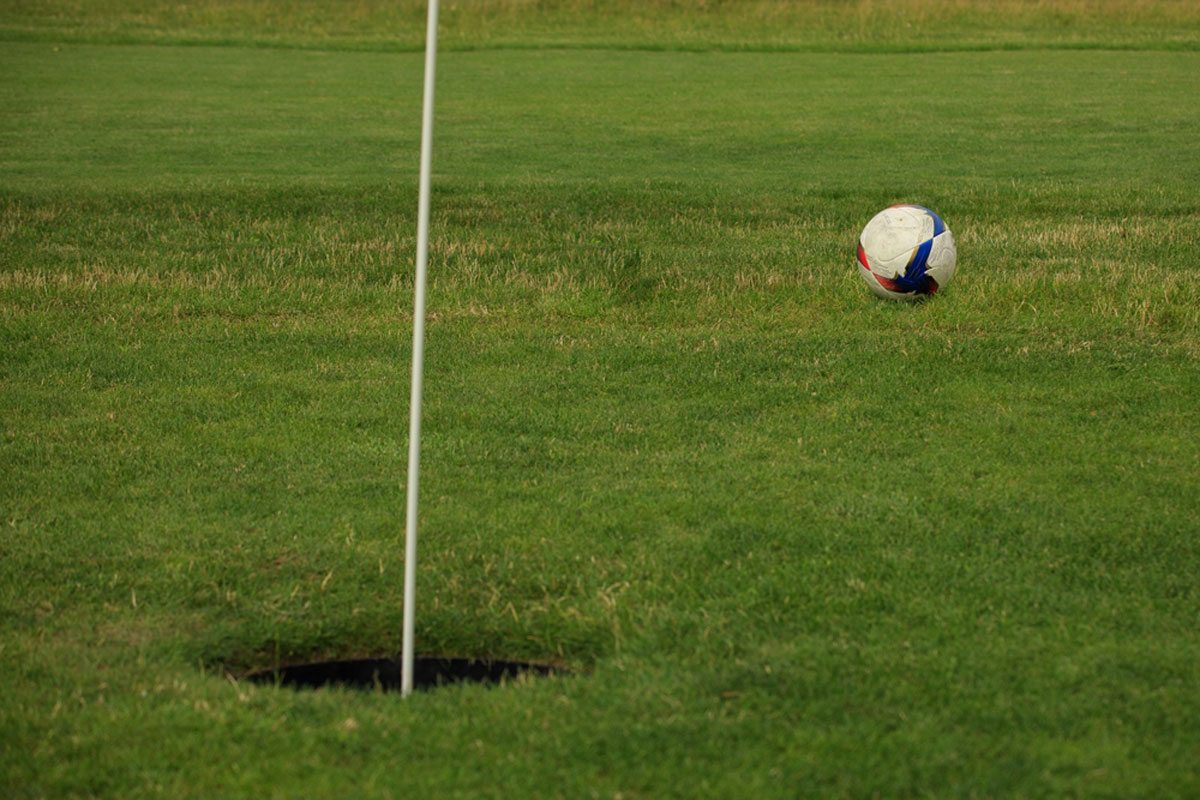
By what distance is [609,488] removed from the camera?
530cm

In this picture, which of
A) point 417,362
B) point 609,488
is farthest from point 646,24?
point 417,362

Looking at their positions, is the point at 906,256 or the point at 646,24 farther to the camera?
the point at 646,24

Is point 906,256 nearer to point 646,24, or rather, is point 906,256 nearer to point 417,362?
point 417,362

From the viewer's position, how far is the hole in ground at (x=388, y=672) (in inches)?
159

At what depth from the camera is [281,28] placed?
3325 centimetres

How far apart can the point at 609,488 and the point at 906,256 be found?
3506mm

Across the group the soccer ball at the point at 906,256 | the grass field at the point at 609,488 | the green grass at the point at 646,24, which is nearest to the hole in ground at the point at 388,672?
the grass field at the point at 609,488

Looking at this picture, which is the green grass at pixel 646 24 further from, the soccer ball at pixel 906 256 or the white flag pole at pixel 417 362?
the white flag pole at pixel 417 362

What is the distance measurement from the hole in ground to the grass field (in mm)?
55

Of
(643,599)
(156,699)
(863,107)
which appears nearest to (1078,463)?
(643,599)

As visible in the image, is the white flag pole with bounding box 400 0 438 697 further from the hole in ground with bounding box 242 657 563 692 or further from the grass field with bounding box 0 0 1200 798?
the grass field with bounding box 0 0 1200 798

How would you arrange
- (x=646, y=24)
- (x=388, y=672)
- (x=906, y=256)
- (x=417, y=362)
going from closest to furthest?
(x=417, y=362) < (x=388, y=672) < (x=906, y=256) < (x=646, y=24)

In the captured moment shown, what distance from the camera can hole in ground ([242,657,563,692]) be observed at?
4051 mm

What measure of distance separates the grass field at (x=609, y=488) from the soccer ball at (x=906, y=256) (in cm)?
20
